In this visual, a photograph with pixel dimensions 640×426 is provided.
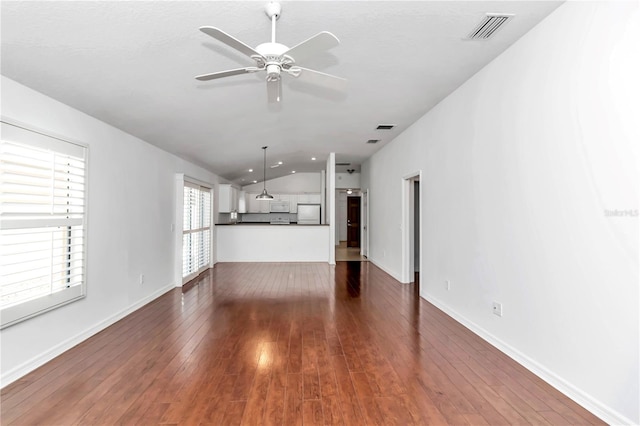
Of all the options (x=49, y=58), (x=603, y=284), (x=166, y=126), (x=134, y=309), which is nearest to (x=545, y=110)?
(x=603, y=284)

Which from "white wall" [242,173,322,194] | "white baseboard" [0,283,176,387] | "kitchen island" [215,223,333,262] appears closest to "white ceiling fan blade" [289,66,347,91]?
"white baseboard" [0,283,176,387]

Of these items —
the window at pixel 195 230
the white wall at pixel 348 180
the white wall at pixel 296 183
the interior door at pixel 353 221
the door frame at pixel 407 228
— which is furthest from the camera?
the interior door at pixel 353 221

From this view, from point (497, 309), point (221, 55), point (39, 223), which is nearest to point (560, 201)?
point (497, 309)

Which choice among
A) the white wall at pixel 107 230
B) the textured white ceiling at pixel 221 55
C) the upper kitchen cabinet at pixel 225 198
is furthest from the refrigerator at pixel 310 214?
the textured white ceiling at pixel 221 55

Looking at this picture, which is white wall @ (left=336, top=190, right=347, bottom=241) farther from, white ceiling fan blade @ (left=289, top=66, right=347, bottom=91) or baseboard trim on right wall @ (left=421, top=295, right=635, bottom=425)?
white ceiling fan blade @ (left=289, top=66, right=347, bottom=91)

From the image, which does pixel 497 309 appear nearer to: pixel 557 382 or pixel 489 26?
pixel 557 382

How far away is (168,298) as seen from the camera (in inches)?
202

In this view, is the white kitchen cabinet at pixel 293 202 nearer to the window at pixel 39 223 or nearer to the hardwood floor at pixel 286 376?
the hardwood floor at pixel 286 376

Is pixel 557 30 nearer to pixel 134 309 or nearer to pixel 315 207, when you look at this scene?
pixel 134 309

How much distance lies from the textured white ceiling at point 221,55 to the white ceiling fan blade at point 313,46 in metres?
0.34

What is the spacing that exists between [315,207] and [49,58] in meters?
8.56

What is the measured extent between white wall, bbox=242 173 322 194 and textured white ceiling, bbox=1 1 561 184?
23.4 feet

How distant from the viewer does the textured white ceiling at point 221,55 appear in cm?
214

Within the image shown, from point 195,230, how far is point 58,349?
393 cm
